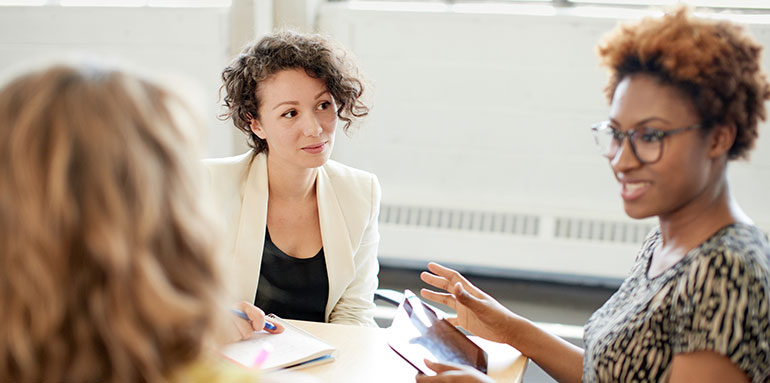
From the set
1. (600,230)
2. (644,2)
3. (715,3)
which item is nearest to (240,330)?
(600,230)

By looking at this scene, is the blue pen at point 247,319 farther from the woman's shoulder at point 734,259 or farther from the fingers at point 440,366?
the woman's shoulder at point 734,259

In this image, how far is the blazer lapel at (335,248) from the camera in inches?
86.4

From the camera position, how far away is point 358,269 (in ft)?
7.47

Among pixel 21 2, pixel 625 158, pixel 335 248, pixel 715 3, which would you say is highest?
pixel 715 3

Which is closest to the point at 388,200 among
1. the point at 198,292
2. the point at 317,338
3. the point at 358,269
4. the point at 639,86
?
the point at 358,269

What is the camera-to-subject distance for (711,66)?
1251 millimetres

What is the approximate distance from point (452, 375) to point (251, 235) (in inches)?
37.1

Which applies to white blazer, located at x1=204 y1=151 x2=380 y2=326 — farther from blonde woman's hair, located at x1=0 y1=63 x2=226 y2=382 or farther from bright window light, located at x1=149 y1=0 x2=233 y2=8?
bright window light, located at x1=149 y1=0 x2=233 y2=8

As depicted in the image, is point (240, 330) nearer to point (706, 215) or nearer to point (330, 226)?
point (330, 226)

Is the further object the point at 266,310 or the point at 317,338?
the point at 266,310

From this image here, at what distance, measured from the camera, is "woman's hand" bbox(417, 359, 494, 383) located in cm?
141

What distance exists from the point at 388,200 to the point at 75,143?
10.6 ft

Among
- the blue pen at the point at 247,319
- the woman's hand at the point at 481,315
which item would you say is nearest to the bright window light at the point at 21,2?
the blue pen at the point at 247,319

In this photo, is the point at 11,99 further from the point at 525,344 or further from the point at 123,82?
the point at 525,344
